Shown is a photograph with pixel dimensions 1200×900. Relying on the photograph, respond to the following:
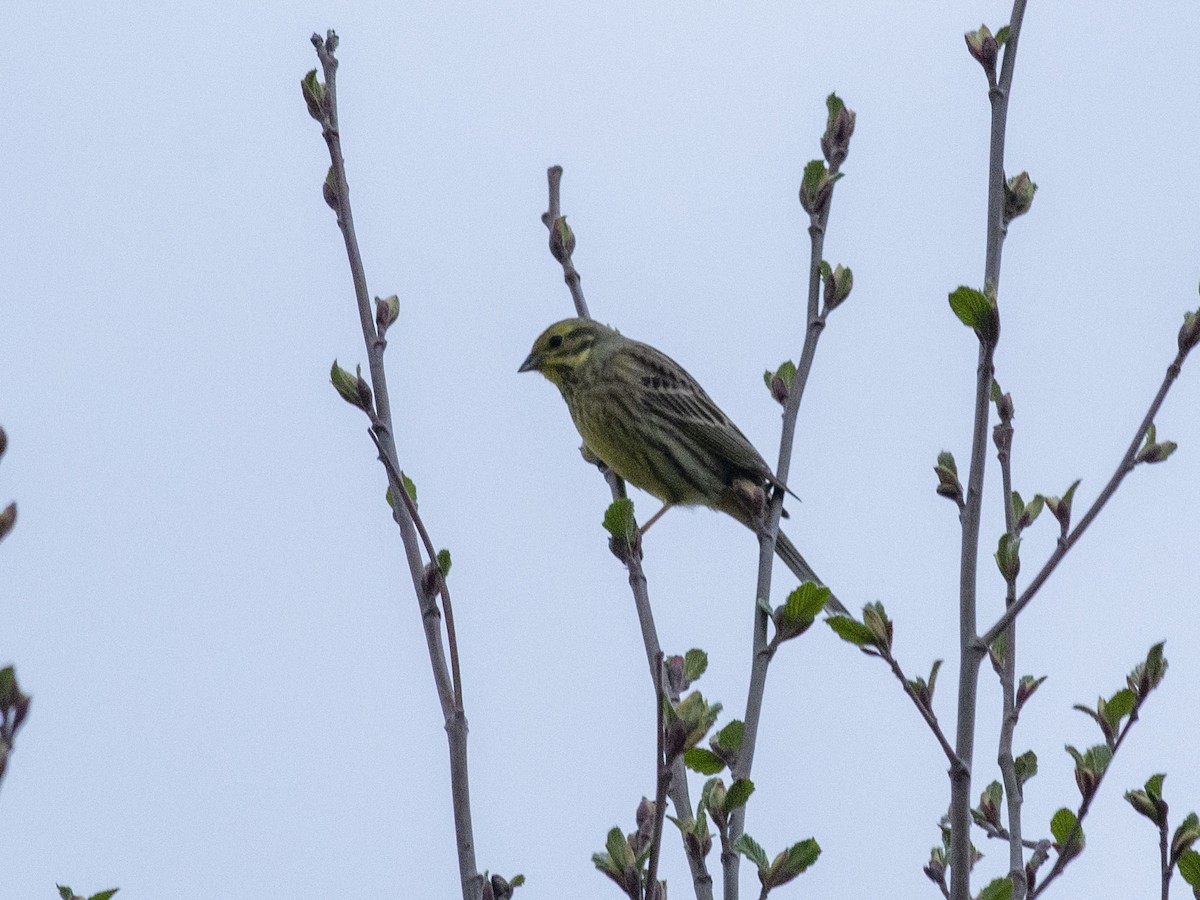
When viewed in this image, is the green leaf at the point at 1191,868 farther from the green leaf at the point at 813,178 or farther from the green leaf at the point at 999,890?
the green leaf at the point at 813,178

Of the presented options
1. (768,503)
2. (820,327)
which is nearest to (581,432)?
(768,503)

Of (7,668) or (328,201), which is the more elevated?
(328,201)

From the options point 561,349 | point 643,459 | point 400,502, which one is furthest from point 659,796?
point 561,349

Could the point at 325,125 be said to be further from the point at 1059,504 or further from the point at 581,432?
the point at 581,432

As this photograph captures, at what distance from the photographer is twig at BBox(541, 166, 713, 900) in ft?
12.2

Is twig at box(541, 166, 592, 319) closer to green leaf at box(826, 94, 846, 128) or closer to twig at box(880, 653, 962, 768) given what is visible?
green leaf at box(826, 94, 846, 128)

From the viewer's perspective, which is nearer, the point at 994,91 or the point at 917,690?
the point at 917,690

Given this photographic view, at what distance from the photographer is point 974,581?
3660 mm

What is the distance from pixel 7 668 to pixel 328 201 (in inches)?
77.3

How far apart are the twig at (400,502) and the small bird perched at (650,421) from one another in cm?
379

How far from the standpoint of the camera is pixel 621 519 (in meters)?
4.37

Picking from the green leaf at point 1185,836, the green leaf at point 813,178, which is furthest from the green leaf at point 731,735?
the green leaf at point 813,178

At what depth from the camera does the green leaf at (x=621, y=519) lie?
4.26 m

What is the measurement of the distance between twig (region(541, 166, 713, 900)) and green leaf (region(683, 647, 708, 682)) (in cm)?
8
